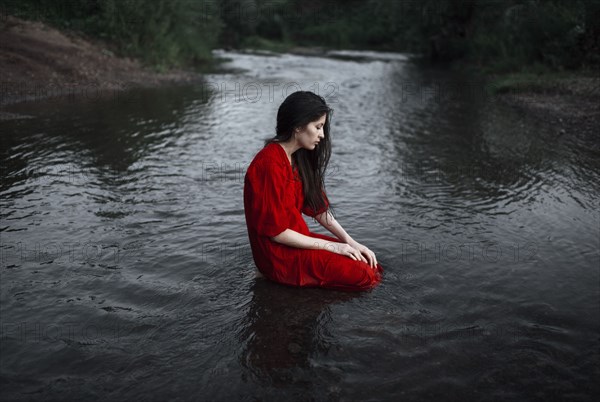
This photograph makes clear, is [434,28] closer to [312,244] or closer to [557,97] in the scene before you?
[557,97]

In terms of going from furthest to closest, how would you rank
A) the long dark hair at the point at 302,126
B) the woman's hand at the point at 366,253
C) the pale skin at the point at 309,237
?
1. the woman's hand at the point at 366,253
2. the pale skin at the point at 309,237
3. the long dark hair at the point at 302,126

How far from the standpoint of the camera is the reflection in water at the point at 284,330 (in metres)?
3.49

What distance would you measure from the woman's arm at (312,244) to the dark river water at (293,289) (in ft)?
1.43

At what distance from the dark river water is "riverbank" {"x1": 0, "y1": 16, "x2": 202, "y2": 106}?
168 inches

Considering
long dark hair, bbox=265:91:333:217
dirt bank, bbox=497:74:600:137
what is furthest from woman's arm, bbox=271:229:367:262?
dirt bank, bbox=497:74:600:137

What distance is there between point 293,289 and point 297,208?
0.67m

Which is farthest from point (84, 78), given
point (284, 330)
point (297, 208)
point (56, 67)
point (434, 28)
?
point (434, 28)

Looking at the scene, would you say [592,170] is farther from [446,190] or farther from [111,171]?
[111,171]

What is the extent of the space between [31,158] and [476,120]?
9808mm

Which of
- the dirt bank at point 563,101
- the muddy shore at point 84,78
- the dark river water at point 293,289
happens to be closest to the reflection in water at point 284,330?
the dark river water at point 293,289

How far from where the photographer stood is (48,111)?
12.5 meters

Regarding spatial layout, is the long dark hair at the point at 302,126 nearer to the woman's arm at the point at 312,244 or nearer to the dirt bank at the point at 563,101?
the woman's arm at the point at 312,244

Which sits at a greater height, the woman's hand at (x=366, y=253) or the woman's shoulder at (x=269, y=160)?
the woman's shoulder at (x=269, y=160)

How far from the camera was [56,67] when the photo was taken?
641 inches
